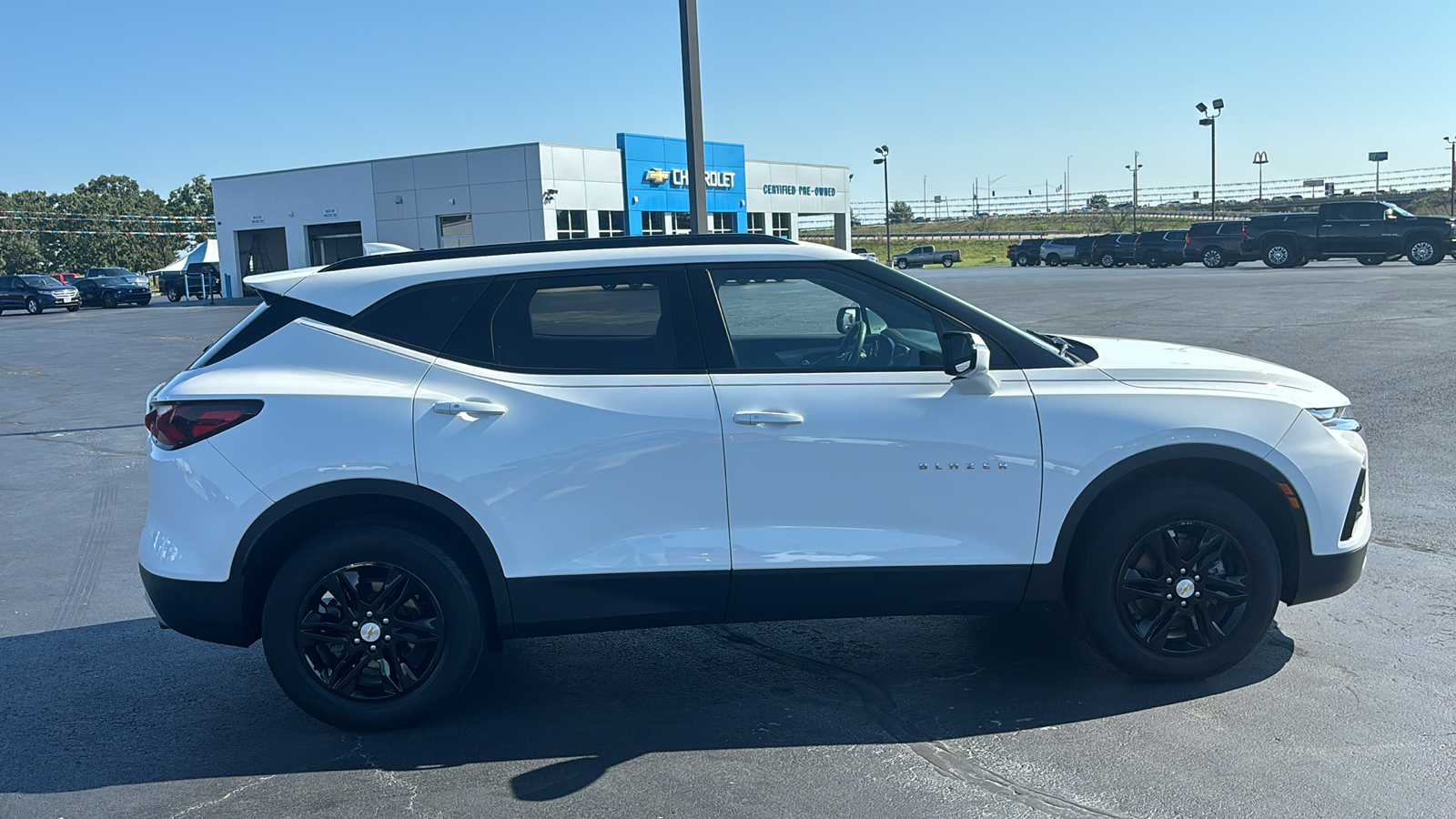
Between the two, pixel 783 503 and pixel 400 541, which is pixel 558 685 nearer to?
pixel 400 541

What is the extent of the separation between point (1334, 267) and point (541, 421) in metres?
38.0

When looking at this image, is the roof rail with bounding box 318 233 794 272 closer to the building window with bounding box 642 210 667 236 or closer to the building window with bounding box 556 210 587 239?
the building window with bounding box 556 210 587 239

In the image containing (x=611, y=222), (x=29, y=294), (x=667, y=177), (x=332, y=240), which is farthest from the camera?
(x=332, y=240)

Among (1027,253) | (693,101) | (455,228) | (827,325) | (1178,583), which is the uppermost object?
(455,228)

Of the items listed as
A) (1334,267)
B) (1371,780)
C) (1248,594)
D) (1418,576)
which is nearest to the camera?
(1371,780)

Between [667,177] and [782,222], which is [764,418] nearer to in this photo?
[667,177]

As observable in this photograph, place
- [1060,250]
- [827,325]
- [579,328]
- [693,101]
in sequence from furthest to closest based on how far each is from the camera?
[1060,250] → [693,101] → [827,325] → [579,328]

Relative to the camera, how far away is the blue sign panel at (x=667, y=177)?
56.5m

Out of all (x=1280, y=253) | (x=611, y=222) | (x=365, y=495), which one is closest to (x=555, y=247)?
(x=365, y=495)

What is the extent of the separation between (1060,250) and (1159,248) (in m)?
9.06

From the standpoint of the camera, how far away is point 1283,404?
4324mm

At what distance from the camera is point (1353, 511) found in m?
4.41

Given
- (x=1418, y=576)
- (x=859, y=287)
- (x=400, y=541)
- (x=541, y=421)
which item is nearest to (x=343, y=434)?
(x=400, y=541)

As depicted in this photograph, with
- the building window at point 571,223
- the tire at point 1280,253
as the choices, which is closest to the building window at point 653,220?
the building window at point 571,223
